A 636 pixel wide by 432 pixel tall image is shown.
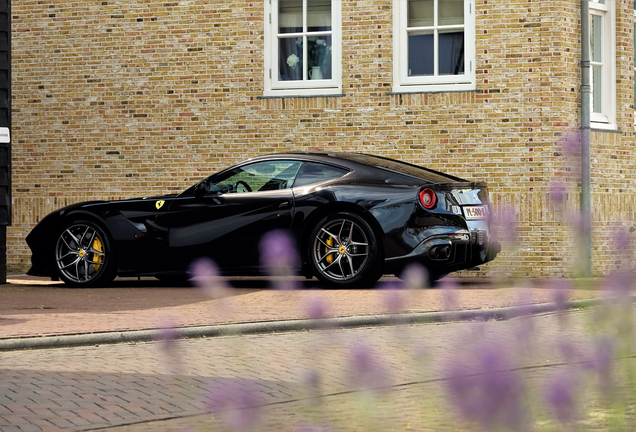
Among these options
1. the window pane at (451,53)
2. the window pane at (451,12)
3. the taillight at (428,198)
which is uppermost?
the window pane at (451,12)

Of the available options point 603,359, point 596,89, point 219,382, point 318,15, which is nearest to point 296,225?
point 318,15

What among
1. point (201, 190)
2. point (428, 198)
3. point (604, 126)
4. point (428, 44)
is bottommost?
point (428, 198)

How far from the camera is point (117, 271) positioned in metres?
12.0

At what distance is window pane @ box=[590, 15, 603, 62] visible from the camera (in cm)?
Result: 1499

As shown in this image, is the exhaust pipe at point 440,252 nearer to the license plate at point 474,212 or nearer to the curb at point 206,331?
the license plate at point 474,212

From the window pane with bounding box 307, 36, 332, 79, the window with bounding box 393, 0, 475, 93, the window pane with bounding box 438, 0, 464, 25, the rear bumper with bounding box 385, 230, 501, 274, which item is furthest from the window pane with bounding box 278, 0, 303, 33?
the rear bumper with bounding box 385, 230, 501, 274

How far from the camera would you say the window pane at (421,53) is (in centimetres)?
1478

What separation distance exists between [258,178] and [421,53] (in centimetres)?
440

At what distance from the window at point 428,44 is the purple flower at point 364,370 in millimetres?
12632

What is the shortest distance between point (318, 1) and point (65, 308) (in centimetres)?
708

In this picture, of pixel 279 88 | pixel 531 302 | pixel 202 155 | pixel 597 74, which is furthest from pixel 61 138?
pixel 531 302

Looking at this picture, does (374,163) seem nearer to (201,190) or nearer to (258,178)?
(258,178)

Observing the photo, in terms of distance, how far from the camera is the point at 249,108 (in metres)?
15.2

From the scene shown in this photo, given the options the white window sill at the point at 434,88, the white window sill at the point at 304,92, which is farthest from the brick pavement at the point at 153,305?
the white window sill at the point at 304,92
